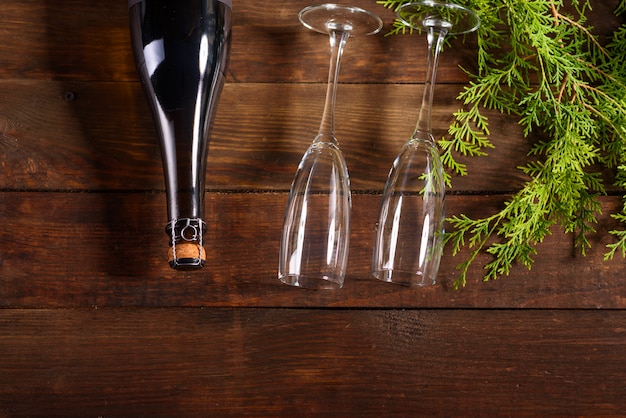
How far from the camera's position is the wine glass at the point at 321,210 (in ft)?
3.05

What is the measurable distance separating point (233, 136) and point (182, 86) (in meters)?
0.15

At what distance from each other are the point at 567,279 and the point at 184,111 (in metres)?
0.62

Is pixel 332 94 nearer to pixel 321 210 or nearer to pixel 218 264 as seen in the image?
pixel 321 210

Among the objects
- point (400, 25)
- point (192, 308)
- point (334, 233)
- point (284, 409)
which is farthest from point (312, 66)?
point (284, 409)

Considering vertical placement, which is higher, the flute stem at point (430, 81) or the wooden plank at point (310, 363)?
the flute stem at point (430, 81)

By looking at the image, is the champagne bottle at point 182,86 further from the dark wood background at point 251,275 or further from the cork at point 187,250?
the dark wood background at point 251,275

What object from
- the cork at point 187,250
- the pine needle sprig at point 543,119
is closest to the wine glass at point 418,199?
the pine needle sprig at point 543,119

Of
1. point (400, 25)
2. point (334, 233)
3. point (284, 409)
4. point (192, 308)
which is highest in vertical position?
point (400, 25)

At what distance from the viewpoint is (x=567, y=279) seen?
108 cm

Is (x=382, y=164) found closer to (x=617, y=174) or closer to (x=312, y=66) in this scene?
(x=312, y=66)

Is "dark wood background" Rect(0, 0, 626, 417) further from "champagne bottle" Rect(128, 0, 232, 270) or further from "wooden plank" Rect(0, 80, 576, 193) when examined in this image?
"champagne bottle" Rect(128, 0, 232, 270)

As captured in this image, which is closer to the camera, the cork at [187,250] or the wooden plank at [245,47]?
the cork at [187,250]

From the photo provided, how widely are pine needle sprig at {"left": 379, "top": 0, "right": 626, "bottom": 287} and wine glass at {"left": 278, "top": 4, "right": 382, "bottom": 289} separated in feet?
0.56

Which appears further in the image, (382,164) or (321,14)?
(382,164)
